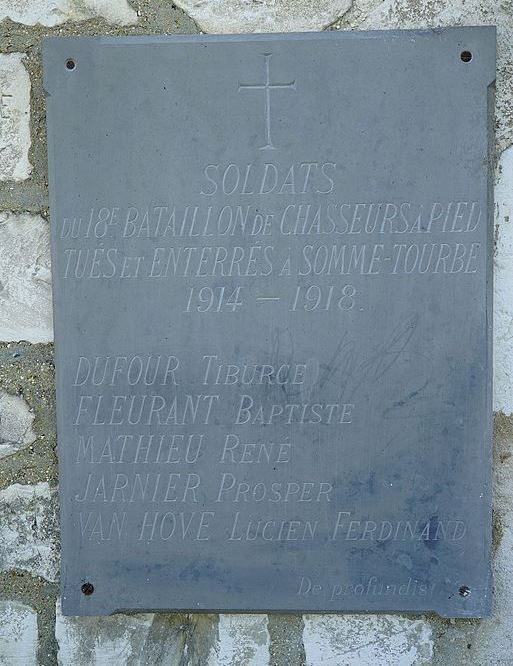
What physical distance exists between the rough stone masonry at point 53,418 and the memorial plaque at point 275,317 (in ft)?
0.26

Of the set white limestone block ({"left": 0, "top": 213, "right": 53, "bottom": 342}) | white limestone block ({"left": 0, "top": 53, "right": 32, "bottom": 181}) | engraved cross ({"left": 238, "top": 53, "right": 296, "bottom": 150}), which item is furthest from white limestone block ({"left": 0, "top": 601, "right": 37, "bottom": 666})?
engraved cross ({"left": 238, "top": 53, "right": 296, "bottom": 150})

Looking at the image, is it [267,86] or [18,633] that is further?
[18,633]

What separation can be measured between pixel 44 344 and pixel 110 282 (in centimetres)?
26

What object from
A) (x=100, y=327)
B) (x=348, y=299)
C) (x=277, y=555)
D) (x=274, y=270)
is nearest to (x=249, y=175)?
(x=274, y=270)

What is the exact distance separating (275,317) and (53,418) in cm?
64

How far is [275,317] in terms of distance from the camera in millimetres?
2152

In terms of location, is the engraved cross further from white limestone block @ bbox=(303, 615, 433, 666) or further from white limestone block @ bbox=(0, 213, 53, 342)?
white limestone block @ bbox=(303, 615, 433, 666)

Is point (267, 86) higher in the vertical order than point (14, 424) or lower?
higher

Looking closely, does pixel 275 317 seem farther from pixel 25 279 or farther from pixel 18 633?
pixel 18 633

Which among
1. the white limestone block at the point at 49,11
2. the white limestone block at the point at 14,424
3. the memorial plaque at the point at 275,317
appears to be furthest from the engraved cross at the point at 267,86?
the white limestone block at the point at 14,424

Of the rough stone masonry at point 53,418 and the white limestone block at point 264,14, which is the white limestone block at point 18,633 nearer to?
the rough stone masonry at point 53,418

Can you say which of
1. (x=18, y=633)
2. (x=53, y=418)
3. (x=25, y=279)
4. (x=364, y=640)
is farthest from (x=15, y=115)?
(x=364, y=640)

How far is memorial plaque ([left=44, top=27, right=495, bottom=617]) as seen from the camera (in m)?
2.12

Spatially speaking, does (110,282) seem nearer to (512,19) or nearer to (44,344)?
(44,344)
